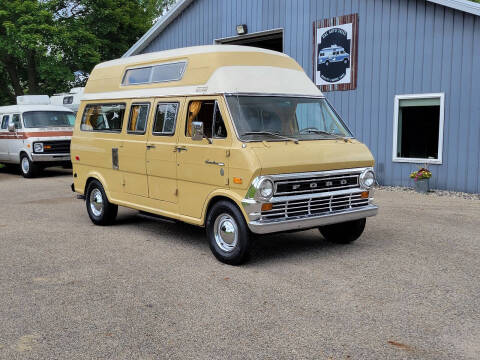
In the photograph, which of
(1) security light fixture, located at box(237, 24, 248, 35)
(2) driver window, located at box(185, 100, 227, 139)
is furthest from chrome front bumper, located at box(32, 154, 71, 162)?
(2) driver window, located at box(185, 100, 227, 139)

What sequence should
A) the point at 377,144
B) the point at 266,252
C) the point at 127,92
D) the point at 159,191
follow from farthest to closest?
the point at 377,144 < the point at 127,92 < the point at 159,191 < the point at 266,252

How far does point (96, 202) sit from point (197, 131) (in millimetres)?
3334

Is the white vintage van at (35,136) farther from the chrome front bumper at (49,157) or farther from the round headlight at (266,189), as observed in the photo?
the round headlight at (266,189)

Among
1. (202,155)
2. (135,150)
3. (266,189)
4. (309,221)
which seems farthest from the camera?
(135,150)

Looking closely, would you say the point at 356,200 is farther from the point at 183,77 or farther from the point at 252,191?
the point at 183,77

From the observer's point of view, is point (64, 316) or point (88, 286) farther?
point (88, 286)

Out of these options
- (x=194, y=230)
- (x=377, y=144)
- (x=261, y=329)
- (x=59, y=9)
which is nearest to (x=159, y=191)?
(x=194, y=230)

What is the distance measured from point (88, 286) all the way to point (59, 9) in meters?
27.1

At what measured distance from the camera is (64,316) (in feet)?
15.4

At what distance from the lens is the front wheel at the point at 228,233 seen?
605cm

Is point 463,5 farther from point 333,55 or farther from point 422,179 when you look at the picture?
point 422,179

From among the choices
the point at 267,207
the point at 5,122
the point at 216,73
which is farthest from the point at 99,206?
the point at 5,122

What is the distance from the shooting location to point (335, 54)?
46.4 ft

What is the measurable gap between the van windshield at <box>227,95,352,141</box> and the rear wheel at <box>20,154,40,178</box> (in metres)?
12.1
